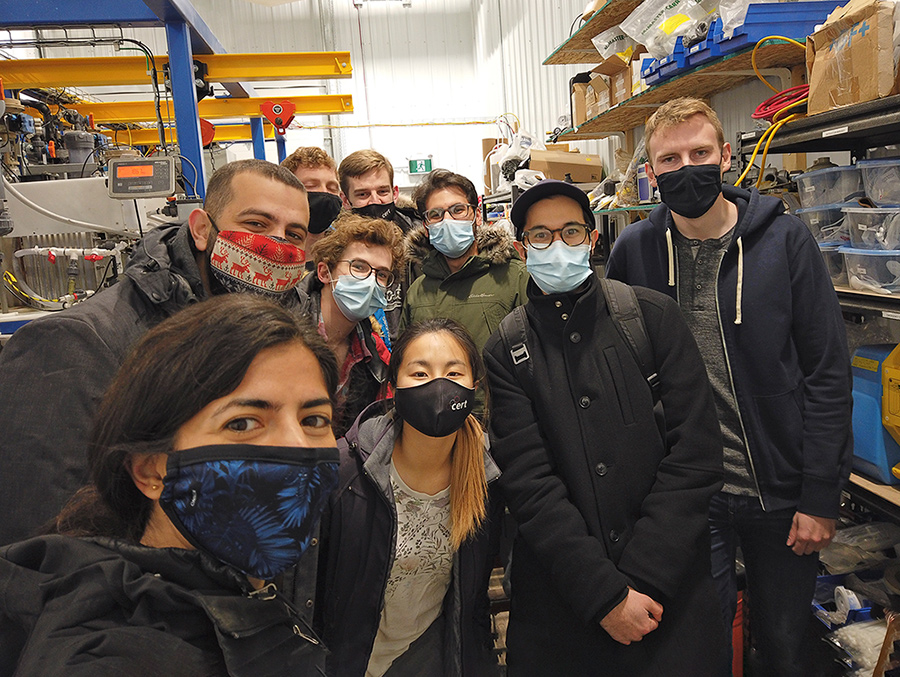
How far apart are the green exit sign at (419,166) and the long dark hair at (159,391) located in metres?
7.99

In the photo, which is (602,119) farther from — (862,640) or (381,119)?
(381,119)

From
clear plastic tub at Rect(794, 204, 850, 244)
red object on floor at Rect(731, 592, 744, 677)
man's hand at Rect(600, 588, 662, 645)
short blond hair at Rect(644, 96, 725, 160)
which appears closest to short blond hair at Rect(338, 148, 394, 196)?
short blond hair at Rect(644, 96, 725, 160)

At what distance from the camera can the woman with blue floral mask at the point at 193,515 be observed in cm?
74

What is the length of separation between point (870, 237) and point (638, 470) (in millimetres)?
1175

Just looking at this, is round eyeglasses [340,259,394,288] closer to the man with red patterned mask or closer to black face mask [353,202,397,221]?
the man with red patterned mask

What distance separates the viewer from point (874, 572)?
2.29 m

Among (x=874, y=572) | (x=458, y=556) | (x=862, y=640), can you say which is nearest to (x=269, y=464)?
(x=458, y=556)

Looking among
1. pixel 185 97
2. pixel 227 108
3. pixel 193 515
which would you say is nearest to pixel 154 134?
pixel 227 108

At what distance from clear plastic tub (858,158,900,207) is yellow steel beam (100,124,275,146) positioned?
692cm

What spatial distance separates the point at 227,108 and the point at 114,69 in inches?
56.6

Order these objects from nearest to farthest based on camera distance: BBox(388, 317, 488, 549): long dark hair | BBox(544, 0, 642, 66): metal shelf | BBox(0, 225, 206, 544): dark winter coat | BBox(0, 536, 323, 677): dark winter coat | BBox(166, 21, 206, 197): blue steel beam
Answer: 1. BBox(0, 536, 323, 677): dark winter coat
2. BBox(0, 225, 206, 544): dark winter coat
3. BBox(388, 317, 488, 549): long dark hair
4. BBox(166, 21, 206, 197): blue steel beam
5. BBox(544, 0, 642, 66): metal shelf

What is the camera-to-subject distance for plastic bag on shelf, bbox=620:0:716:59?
2717mm

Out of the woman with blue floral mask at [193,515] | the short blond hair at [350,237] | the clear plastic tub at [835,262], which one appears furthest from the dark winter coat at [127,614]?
the clear plastic tub at [835,262]

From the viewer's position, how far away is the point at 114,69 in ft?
13.9
